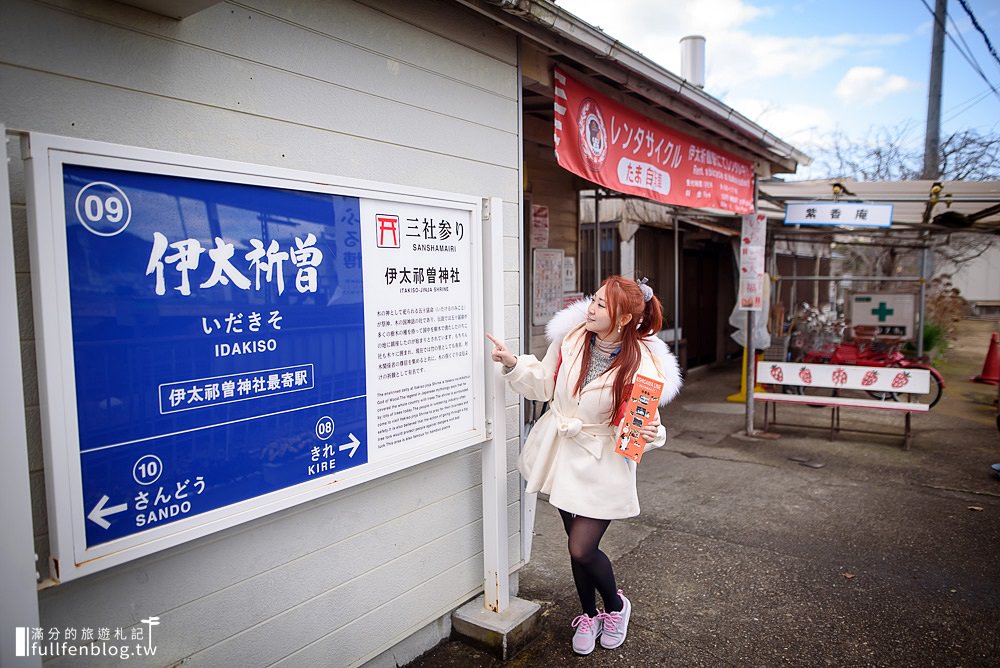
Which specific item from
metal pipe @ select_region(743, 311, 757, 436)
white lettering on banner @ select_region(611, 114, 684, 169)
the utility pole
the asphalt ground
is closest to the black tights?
the asphalt ground

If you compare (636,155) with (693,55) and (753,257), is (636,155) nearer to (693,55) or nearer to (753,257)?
(693,55)

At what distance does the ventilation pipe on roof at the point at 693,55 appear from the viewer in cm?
731

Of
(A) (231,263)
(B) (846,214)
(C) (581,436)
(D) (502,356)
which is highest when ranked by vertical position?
(B) (846,214)

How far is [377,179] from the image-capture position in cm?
280

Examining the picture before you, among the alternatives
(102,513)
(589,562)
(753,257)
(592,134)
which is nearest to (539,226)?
(753,257)

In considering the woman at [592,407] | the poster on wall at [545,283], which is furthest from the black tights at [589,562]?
the poster on wall at [545,283]

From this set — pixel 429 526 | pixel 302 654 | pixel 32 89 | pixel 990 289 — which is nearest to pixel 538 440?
pixel 429 526

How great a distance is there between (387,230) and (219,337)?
0.86m

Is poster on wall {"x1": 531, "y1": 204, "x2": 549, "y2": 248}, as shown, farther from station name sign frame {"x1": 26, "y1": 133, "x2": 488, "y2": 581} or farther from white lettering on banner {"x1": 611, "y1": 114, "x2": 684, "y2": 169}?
station name sign frame {"x1": 26, "y1": 133, "x2": 488, "y2": 581}

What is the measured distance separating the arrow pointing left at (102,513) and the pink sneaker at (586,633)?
2296 mm

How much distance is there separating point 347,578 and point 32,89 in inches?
82.2

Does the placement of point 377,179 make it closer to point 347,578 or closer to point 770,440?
point 347,578

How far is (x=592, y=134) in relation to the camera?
434 cm

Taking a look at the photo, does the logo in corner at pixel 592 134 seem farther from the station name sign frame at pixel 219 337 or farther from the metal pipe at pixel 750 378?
the metal pipe at pixel 750 378
